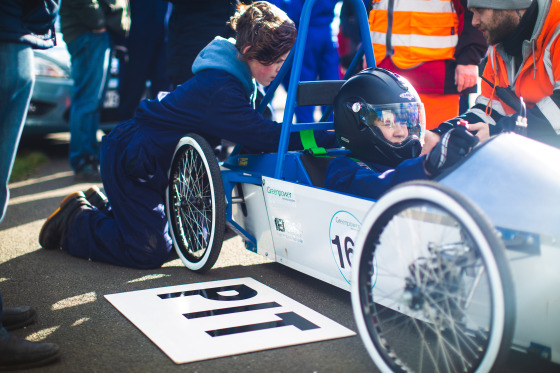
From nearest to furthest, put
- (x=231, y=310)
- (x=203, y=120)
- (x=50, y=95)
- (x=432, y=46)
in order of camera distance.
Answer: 1. (x=231, y=310)
2. (x=203, y=120)
3. (x=432, y=46)
4. (x=50, y=95)

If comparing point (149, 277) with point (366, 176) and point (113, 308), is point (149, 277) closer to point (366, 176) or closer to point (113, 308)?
point (113, 308)

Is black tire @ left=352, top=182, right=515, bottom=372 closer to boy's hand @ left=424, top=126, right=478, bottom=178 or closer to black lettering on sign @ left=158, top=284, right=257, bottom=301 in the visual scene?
boy's hand @ left=424, top=126, right=478, bottom=178

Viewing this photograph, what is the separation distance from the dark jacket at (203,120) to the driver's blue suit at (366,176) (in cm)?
51

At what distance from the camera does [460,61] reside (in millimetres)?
3875

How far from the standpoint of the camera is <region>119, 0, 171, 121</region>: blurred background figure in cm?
539

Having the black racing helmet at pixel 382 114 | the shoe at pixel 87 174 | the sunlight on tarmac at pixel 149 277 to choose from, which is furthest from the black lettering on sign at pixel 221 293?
the shoe at pixel 87 174

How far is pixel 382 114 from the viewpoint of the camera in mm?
2850

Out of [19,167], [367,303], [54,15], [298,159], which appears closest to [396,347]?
[367,303]

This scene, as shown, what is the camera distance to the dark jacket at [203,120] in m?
3.27

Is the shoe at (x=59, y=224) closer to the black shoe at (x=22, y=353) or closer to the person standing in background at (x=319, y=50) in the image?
the black shoe at (x=22, y=353)

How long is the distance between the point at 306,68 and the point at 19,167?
3.08 metres

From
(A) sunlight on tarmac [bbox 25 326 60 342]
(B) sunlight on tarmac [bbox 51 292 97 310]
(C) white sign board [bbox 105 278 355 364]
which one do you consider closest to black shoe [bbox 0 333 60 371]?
(A) sunlight on tarmac [bbox 25 326 60 342]

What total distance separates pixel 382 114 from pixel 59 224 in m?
2.05

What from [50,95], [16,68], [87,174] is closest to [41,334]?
[16,68]
